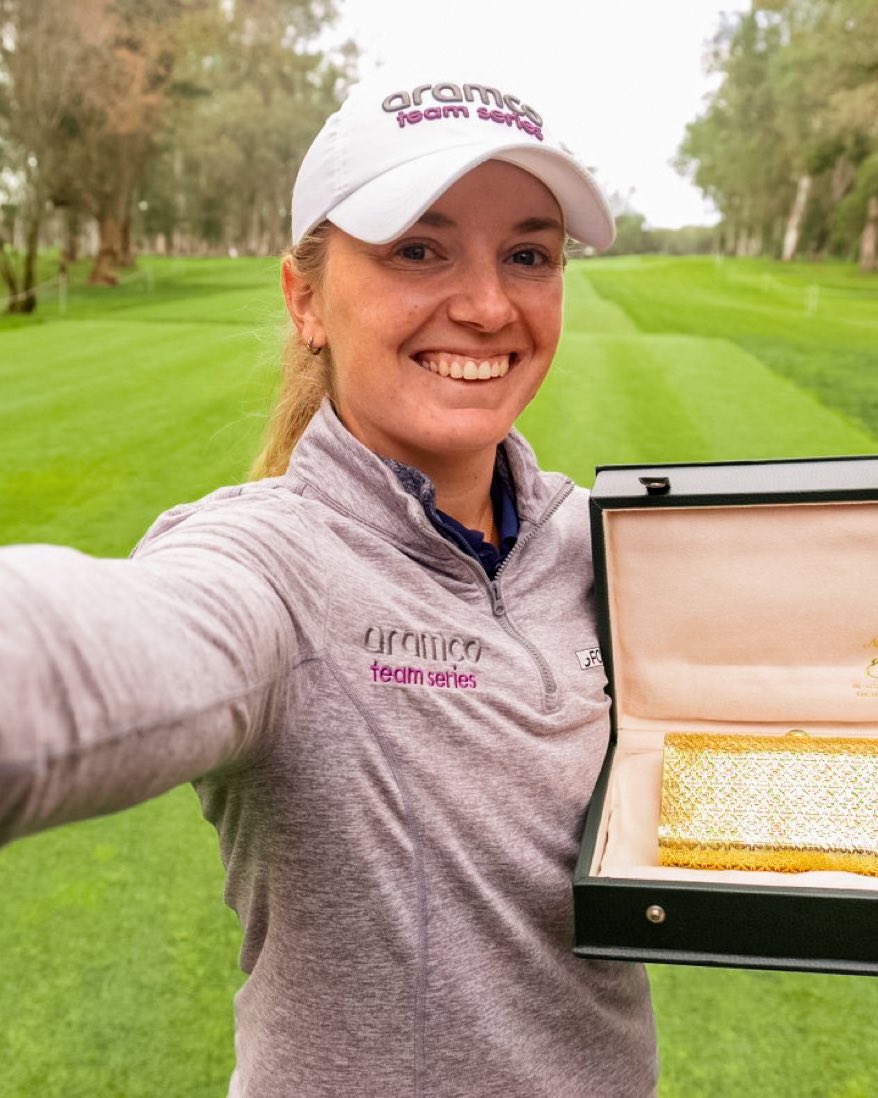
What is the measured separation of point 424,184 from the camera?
3.05 feet

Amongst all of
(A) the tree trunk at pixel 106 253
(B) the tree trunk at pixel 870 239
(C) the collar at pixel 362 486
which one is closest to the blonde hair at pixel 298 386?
(C) the collar at pixel 362 486

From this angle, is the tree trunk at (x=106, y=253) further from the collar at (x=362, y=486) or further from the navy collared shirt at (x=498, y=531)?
the collar at (x=362, y=486)

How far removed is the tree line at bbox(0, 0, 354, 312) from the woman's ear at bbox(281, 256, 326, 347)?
19.4 ft

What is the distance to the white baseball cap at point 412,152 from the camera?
0.94m

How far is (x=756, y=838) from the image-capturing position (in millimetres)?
1125

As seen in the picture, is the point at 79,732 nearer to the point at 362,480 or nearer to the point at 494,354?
the point at 362,480

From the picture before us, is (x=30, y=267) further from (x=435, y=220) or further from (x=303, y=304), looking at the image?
(x=435, y=220)

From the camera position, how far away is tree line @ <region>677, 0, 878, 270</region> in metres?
16.9

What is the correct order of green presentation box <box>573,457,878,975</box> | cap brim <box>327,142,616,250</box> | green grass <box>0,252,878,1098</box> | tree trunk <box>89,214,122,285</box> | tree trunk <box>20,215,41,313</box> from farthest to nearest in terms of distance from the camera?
tree trunk <box>89,214,122,285</box>
tree trunk <box>20,215,41,313</box>
green grass <box>0,252,878,1098</box>
green presentation box <box>573,457,878,975</box>
cap brim <box>327,142,616,250</box>

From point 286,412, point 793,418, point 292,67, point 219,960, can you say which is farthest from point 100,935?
point 292,67

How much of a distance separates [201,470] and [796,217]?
90.2 feet

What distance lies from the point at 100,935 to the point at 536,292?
1995 millimetres

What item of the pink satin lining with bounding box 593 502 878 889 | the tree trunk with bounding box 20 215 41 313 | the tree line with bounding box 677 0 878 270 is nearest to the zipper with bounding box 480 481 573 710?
the pink satin lining with bounding box 593 502 878 889

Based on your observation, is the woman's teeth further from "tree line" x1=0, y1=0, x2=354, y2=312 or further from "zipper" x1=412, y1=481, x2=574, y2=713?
"tree line" x1=0, y1=0, x2=354, y2=312
